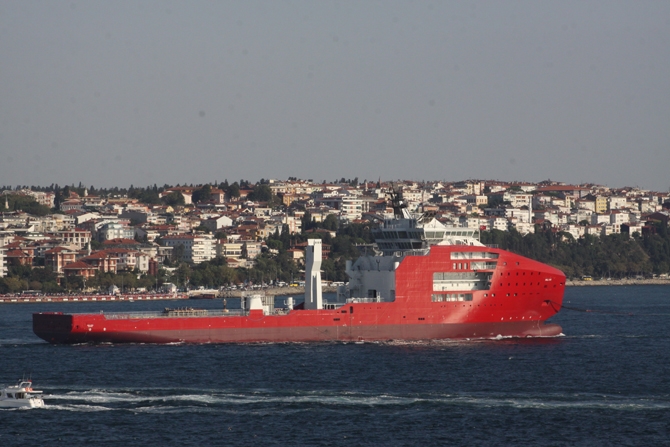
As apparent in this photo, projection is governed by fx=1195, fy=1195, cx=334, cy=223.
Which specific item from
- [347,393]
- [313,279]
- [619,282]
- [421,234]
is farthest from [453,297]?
[619,282]

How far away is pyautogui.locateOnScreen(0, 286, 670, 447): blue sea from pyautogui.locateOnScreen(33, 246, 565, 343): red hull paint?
77 cm

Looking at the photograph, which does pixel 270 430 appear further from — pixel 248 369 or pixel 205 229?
pixel 205 229

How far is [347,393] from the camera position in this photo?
38.8 meters

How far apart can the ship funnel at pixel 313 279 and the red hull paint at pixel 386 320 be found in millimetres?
1170

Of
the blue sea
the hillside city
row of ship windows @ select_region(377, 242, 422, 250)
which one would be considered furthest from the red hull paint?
the hillside city

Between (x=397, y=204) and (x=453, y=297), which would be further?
(x=397, y=204)

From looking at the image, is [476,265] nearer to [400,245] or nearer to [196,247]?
[400,245]

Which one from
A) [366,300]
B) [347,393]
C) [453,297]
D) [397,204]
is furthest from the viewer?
[397,204]

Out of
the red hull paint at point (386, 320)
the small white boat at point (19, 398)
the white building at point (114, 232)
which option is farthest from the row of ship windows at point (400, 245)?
the white building at point (114, 232)

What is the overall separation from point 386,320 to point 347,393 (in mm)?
13747

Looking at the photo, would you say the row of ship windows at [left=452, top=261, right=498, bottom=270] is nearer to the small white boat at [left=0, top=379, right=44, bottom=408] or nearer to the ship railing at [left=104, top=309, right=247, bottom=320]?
the ship railing at [left=104, top=309, right=247, bottom=320]

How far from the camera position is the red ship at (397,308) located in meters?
51.5

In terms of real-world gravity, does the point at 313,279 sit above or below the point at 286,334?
above

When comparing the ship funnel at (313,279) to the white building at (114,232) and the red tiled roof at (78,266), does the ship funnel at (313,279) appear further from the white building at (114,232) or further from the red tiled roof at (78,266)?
the white building at (114,232)
